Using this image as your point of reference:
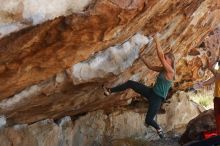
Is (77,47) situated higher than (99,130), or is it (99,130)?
(77,47)

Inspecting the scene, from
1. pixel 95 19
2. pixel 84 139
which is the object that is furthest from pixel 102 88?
pixel 95 19

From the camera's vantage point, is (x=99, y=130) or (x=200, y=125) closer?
(x=200, y=125)

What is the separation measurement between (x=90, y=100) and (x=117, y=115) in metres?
3.05

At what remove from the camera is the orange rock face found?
23.0ft

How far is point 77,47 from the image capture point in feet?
26.0

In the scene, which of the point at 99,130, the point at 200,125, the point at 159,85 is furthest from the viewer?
the point at 99,130

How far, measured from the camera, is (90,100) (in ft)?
36.0

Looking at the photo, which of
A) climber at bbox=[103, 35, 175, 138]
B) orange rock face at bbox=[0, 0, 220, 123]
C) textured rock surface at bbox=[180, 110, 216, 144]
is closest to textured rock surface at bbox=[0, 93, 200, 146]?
orange rock face at bbox=[0, 0, 220, 123]

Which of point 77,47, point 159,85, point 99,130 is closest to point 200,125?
point 99,130

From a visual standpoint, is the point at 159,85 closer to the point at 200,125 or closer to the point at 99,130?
the point at 200,125

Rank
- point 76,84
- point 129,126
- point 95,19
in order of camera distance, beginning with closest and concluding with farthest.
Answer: point 95,19 → point 76,84 → point 129,126

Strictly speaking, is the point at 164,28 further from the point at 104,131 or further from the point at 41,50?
the point at 104,131

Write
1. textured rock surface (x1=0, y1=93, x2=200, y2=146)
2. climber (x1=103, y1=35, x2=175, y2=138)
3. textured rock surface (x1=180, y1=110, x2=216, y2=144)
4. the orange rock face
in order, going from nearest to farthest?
the orange rock face → climber (x1=103, y1=35, x2=175, y2=138) → textured rock surface (x1=0, y1=93, x2=200, y2=146) → textured rock surface (x1=180, y1=110, x2=216, y2=144)

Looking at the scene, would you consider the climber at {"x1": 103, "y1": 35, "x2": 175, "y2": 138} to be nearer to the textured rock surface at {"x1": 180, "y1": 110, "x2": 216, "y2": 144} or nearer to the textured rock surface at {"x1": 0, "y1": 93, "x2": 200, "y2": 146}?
the textured rock surface at {"x1": 0, "y1": 93, "x2": 200, "y2": 146}
